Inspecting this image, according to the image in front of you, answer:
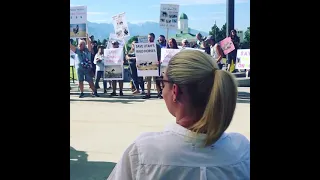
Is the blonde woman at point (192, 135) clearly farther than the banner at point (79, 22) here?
No

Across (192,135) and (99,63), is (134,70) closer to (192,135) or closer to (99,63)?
(99,63)

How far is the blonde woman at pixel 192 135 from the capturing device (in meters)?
0.94

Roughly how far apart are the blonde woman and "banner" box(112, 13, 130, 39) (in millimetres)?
6060

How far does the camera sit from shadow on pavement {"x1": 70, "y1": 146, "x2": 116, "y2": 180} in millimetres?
3008

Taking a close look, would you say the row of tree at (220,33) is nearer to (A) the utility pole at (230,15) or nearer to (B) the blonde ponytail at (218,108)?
(A) the utility pole at (230,15)

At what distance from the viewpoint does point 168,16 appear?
664 cm

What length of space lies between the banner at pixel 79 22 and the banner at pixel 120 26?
18.4 inches

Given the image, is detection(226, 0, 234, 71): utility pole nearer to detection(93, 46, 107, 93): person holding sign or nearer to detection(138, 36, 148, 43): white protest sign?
detection(138, 36, 148, 43): white protest sign

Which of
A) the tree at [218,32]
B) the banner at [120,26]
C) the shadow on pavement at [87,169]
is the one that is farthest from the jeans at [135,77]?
the shadow on pavement at [87,169]
